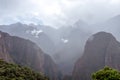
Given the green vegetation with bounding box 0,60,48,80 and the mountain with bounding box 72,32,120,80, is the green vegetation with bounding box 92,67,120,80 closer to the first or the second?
the green vegetation with bounding box 0,60,48,80

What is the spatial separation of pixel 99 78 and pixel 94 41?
14544cm

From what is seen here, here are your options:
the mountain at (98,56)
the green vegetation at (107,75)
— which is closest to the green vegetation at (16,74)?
the green vegetation at (107,75)

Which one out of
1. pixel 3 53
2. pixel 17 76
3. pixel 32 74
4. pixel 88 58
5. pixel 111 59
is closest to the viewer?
pixel 17 76

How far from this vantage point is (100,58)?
181375mm

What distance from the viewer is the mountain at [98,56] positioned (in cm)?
17500

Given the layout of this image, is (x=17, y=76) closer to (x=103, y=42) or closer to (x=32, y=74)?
(x=32, y=74)

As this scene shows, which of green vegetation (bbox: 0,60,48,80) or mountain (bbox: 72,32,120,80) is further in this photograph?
mountain (bbox: 72,32,120,80)

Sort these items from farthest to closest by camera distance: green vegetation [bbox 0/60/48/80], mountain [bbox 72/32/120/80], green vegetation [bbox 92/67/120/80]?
1. mountain [bbox 72/32/120/80]
2. green vegetation [bbox 0/60/48/80]
3. green vegetation [bbox 92/67/120/80]

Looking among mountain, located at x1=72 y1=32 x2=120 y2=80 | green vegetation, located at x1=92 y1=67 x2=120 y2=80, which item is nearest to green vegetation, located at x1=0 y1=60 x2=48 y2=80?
green vegetation, located at x1=92 y1=67 x2=120 y2=80

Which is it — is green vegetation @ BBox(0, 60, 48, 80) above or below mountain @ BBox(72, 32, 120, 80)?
below

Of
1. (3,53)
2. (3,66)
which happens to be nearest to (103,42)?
(3,53)

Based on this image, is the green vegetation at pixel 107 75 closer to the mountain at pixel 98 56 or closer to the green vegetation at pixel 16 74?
the green vegetation at pixel 16 74

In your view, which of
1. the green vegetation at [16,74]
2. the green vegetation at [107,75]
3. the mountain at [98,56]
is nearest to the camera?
the green vegetation at [107,75]

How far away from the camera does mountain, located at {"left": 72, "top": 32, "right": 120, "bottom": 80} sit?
17500 cm
